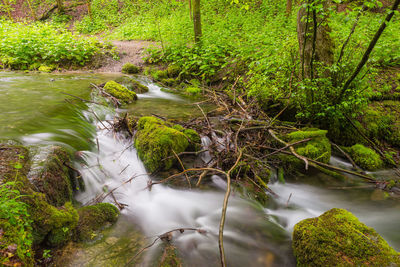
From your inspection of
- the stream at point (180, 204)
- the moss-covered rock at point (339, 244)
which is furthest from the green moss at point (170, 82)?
the moss-covered rock at point (339, 244)

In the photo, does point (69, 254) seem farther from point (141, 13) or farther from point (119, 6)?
point (119, 6)

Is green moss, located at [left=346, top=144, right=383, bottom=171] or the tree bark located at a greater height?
the tree bark

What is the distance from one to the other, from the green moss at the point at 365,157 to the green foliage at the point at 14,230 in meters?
4.93

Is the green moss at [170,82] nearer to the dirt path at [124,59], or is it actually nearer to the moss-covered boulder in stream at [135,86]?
the moss-covered boulder in stream at [135,86]

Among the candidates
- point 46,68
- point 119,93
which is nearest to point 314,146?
point 119,93

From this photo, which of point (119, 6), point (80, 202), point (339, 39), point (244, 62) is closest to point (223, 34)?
point (244, 62)

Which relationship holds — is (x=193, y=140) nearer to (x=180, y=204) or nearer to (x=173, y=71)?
(x=180, y=204)

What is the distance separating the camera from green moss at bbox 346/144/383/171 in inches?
154

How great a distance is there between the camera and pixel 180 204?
3.22 metres

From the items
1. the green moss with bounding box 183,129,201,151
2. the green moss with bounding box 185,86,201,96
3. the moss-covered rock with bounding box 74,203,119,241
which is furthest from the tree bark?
the green moss with bounding box 185,86,201,96

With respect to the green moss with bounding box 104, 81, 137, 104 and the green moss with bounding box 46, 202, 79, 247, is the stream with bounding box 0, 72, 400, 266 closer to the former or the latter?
the green moss with bounding box 46, 202, 79, 247

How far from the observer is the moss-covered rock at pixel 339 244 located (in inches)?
73.4

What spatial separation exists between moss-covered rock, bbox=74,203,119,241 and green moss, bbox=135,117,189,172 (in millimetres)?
1041

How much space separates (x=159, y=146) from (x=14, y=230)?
2.11 m
